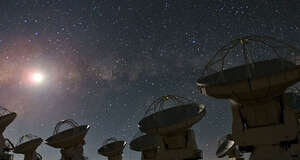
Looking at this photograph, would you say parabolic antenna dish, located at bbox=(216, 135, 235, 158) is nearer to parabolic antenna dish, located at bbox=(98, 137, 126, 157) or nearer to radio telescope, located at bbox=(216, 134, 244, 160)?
radio telescope, located at bbox=(216, 134, 244, 160)

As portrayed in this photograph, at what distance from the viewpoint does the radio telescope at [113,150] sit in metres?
22.3

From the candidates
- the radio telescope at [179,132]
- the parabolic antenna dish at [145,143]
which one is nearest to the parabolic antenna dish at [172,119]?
the radio telescope at [179,132]

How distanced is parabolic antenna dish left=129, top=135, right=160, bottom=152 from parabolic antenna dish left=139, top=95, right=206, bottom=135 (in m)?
4.26

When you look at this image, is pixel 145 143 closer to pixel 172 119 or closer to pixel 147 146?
pixel 147 146

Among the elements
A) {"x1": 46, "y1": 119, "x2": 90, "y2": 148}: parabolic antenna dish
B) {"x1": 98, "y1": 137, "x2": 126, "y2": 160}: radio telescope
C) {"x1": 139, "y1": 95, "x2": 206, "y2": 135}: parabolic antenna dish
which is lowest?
{"x1": 98, "y1": 137, "x2": 126, "y2": 160}: radio telescope

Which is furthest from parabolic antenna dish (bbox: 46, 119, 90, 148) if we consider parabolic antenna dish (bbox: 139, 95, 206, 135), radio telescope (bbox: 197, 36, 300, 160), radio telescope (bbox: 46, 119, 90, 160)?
radio telescope (bbox: 197, 36, 300, 160)

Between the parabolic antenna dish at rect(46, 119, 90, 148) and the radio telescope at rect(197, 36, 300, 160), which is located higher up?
the radio telescope at rect(197, 36, 300, 160)

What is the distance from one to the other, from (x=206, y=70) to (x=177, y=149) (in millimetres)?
3971

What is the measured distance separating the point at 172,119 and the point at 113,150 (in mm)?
10957

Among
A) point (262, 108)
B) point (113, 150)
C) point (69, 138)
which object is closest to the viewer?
point (262, 108)

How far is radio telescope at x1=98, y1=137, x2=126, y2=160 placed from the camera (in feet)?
73.3

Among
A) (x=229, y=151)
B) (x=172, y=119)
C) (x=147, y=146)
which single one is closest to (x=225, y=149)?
(x=229, y=151)

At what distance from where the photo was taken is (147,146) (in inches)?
705

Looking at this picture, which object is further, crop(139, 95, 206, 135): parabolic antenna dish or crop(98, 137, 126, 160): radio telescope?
crop(98, 137, 126, 160): radio telescope
